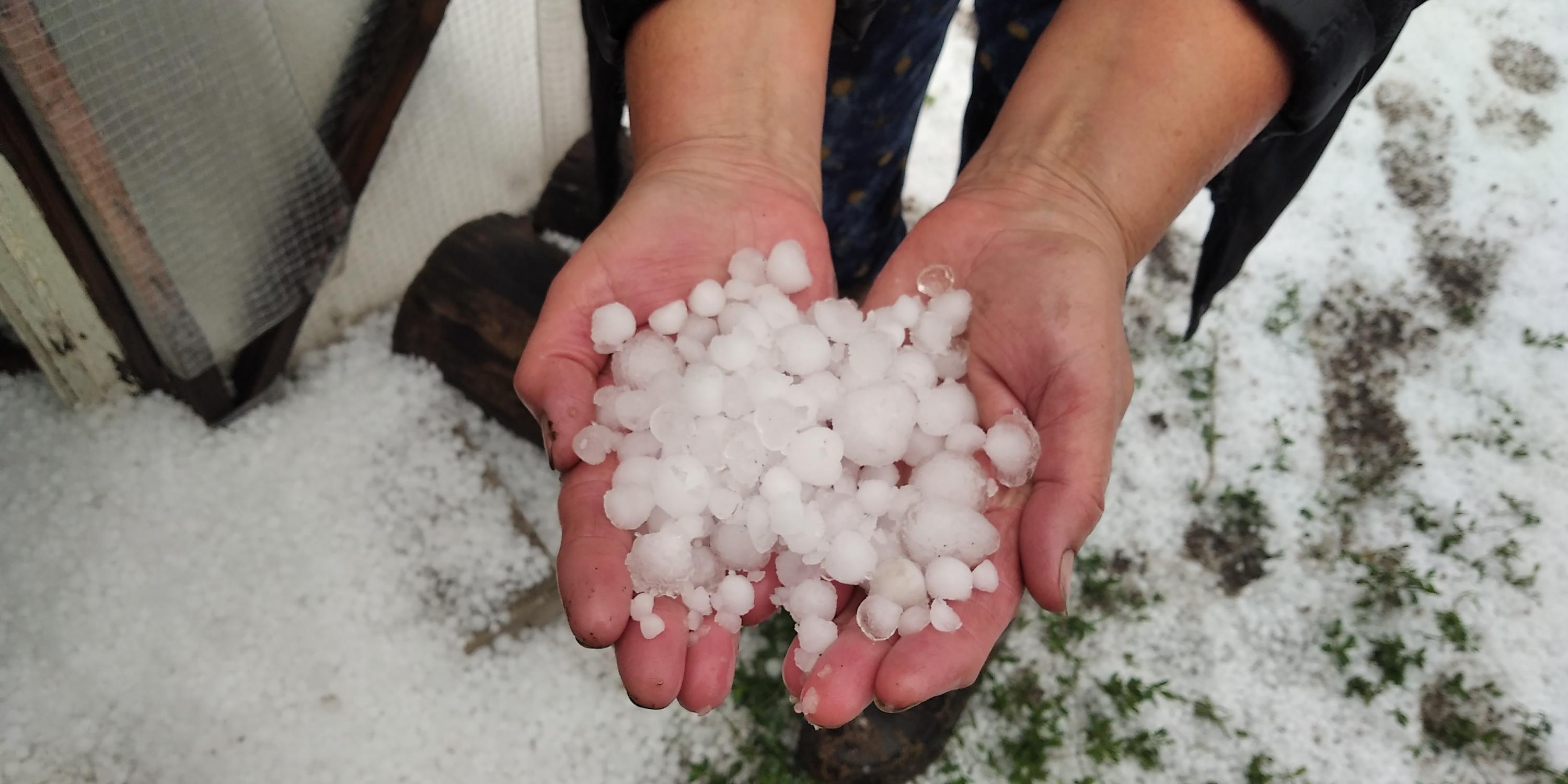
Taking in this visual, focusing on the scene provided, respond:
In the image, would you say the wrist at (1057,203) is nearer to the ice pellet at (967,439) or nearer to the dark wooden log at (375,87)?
the ice pellet at (967,439)

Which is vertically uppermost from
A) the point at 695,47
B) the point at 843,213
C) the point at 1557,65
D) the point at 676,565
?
the point at 695,47

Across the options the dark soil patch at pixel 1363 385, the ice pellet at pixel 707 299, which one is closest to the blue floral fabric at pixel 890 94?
the ice pellet at pixel 707 299

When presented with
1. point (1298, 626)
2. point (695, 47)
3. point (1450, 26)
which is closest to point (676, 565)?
point (695, 47)

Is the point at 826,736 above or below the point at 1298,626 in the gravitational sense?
above

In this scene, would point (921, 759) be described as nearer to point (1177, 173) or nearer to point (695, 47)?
point (1177, 173)

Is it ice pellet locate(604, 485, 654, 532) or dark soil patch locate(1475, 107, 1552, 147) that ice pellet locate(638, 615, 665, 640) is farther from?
dark soil patch locate(1475, 107, 1552, 147)

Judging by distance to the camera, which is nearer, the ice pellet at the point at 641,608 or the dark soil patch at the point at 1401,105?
the ice pellet at the point at 641,608
